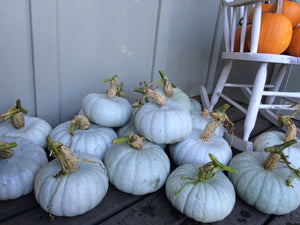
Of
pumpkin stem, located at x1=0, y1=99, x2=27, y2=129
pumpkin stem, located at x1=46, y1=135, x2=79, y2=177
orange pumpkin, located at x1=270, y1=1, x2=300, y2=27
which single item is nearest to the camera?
pumpkin stem, located at x1=46, y1=135, x2=79, y2=177

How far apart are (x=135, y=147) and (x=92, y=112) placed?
293 millimetres

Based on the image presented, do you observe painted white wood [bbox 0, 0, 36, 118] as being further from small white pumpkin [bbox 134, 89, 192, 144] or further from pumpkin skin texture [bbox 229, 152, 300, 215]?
pumpkin skin texture [bbox 229, 152, 300, 215]

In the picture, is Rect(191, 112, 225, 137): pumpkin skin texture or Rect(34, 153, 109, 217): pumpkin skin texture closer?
Rect(34, 153, 109, 217): pumpkin skin texture

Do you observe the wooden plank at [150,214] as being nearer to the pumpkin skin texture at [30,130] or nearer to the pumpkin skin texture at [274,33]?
the pumpkin skin texture at [30,130]

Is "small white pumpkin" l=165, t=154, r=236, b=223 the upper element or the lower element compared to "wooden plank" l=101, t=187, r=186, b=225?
upper

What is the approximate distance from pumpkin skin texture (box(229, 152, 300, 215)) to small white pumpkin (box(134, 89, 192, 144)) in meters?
0.29

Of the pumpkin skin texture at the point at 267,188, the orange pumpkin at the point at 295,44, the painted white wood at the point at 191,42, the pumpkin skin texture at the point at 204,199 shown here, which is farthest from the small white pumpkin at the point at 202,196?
the painted white wood at the point at 191,42

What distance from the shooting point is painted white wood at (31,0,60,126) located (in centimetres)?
112

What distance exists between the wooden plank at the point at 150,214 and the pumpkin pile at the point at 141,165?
0.12 ft

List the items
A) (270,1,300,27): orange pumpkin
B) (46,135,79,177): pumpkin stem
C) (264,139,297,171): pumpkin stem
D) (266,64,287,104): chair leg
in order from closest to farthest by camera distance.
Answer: (46,135,79,177): pumpkin stem → (264,139,297,171): pumpkin stem → (270,1,300,27): orange pumpkin → (266,64,287,104): chair leg

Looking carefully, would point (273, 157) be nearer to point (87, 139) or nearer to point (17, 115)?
point (87, 139)

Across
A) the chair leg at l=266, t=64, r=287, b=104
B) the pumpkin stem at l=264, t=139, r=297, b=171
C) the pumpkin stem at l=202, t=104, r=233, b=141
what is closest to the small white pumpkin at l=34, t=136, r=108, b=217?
the pumpkin stem at l=202, t=104, r=233, b=141

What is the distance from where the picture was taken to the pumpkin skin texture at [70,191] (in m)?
0.75

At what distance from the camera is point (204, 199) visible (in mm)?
787
